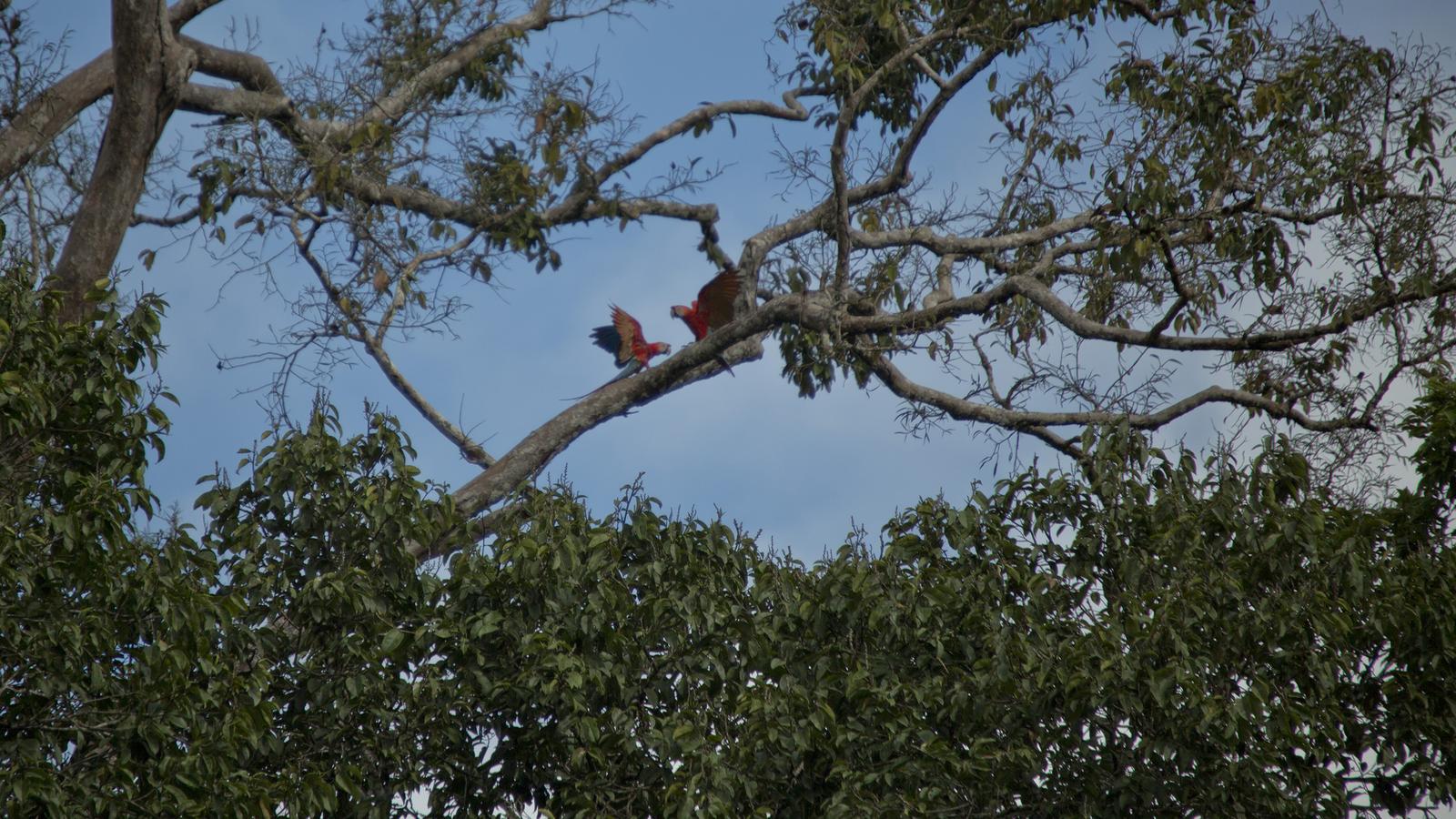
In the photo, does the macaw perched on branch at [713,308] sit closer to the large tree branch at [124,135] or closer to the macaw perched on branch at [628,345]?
the macaw perched on branch at [628,345]

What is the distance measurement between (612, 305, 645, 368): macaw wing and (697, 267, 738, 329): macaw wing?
0.43 meters

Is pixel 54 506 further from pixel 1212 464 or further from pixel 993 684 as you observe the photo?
pixel 1212 464

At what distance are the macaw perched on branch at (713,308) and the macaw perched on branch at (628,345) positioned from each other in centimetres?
23

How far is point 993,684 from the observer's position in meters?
4.90

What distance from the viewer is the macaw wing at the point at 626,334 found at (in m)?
8.42

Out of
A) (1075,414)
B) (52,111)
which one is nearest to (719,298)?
(1075,414)

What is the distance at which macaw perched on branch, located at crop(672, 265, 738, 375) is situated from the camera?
8.23 metres

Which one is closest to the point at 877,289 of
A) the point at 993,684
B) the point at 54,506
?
the point at 993,684

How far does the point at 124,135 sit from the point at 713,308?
353 cm

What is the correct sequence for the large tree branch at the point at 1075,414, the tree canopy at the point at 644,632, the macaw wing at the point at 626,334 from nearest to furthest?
the tree canopy at the point at 644,632
the large tree branch at the point at 1075,414
the macaw wing at the point at 626,334

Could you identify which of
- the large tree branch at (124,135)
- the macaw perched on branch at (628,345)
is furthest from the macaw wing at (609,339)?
the large tree branch at (124,135)

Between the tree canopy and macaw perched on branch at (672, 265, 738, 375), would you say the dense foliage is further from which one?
macaw perched on branch at (672, 265, 738, 375)

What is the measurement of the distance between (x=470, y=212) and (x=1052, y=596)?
519 centimetres

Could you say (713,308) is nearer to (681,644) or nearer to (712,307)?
(712,307)
